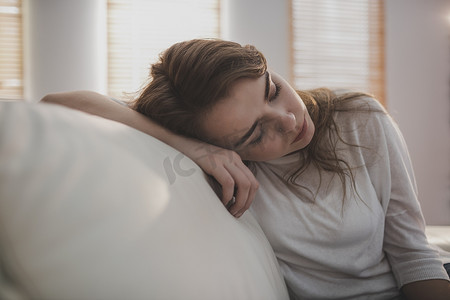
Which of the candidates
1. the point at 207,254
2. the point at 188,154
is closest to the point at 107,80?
the point at 188,154

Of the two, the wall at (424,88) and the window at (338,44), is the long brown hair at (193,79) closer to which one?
the window at (338,44)

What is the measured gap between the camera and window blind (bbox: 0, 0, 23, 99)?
3131mm

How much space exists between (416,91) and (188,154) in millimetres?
3895

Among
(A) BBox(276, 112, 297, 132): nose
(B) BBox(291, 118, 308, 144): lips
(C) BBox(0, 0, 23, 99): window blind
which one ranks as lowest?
(B) BBox(291, 118, 308, 144): lips

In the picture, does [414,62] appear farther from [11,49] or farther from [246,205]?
[246,205]

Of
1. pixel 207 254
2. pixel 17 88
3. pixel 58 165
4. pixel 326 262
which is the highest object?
pixel 17 88

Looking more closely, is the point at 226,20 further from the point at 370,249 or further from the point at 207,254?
the point at 207,254

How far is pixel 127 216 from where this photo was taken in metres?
0.33

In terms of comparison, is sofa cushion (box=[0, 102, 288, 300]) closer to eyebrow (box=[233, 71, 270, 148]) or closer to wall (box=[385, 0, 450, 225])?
eyebrow (box=[233, 71, 270, 148])

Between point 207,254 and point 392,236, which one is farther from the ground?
point 207,254

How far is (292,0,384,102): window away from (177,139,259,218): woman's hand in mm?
3072

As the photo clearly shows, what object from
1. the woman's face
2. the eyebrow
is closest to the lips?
the woman's face

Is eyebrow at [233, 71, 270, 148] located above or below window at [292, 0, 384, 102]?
below

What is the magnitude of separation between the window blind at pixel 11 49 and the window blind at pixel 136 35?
72 cm
